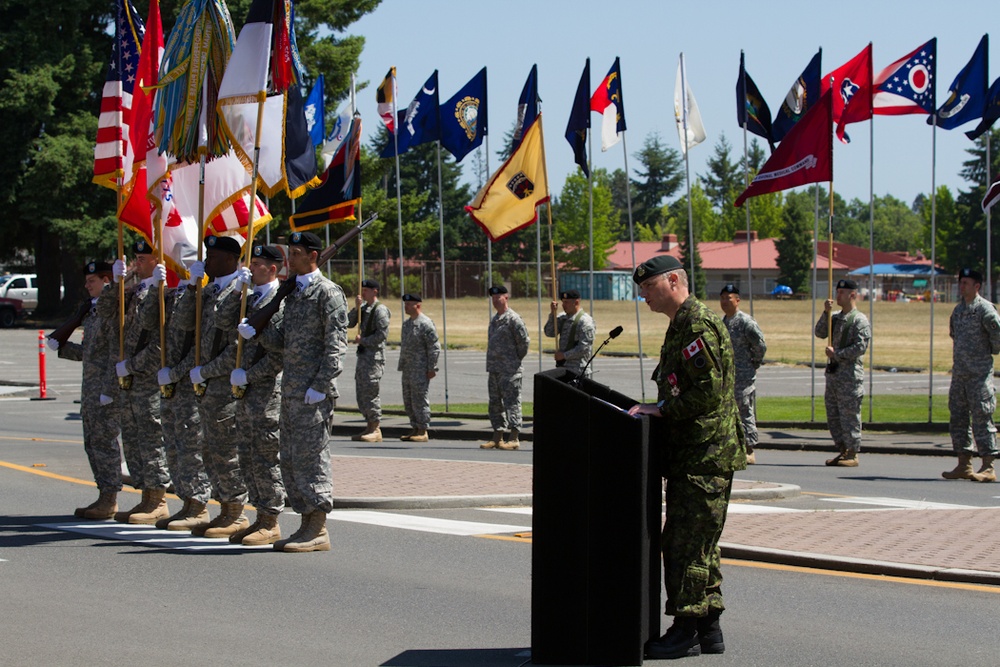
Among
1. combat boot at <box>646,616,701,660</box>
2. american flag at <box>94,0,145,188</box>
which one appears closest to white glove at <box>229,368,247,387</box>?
american flag at <box>94,0,145,188</box>

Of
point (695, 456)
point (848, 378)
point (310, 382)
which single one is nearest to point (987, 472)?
point (848, 378)

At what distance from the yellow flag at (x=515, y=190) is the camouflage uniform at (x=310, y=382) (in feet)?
34.3

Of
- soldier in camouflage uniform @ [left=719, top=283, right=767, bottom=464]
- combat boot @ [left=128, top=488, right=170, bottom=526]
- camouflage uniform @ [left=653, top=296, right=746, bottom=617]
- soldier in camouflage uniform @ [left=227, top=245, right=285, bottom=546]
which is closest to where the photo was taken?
camouflage uniform @ [left=653, top=296, right=746, bottom=617]

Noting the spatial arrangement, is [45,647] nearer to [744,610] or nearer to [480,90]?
[744,610]

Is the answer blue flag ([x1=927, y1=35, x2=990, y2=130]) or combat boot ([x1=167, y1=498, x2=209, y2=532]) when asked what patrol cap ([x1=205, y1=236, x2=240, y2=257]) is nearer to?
combat boot ([x1=167, y1=498, x2=209, y2=532])

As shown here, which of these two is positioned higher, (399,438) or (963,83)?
(963,83)

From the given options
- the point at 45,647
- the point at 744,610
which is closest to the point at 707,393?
the point at 744,610

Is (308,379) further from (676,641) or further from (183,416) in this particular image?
(676,641)

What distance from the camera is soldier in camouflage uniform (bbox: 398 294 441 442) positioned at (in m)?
18.3

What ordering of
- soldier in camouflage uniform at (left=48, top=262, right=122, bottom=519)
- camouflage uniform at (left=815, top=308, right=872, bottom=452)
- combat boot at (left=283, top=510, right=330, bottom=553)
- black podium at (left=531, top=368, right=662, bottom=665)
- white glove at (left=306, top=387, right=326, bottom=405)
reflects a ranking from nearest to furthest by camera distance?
black podium at (left=531, top=368, right=662, bottom=665) < white glove at (left=306, top=387, right=326, bottom=405) < combat boot at (left=283, top=510, right=330, bottom=553) < soldier in camouflage uniform at (left=48, top=262, right=122, bottom=519) < camouflage uniform at (left=815, top=308, right=872, bottom=452)

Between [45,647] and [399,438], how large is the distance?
12.6 metres

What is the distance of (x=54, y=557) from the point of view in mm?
8836

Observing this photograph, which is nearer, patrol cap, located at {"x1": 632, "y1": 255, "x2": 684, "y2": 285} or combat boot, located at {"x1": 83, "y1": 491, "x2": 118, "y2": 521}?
patrol cap, located at {"x1": 632, "y1": 255, "x2": 684, "y2": 285}

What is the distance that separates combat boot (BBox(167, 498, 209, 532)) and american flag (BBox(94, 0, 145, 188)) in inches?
134
